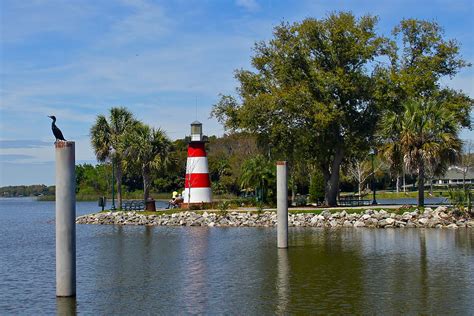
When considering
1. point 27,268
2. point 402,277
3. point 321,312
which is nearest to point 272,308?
point 321,312

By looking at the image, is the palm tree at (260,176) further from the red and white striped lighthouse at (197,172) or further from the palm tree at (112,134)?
the palm tree at (112,134)

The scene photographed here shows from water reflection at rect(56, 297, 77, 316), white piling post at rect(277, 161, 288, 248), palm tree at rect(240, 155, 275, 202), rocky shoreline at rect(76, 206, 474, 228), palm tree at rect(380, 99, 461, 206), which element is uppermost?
palm tree at rect(380, 99, 461, 206)

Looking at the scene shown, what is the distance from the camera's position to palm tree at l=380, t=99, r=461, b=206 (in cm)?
4175

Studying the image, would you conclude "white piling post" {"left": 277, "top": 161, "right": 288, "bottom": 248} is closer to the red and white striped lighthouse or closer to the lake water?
the lake water

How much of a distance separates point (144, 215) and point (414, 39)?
2267 centimetres

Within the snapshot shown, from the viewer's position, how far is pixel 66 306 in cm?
1766

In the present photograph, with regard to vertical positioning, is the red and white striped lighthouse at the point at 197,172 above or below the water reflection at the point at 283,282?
above

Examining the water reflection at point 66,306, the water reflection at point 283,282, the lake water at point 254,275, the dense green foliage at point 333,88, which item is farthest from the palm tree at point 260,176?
the water reflection at point 66,306

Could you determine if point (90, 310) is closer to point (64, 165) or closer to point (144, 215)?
point (64, 165)

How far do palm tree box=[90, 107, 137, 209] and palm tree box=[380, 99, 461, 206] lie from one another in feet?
77.2

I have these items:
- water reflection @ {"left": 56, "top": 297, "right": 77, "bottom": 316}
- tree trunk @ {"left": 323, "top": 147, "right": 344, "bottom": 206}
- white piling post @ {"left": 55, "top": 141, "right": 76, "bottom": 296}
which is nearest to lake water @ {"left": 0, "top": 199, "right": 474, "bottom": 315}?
water reflection @ {"left": 56, "top": 297, "right": 77, "bottom": 316}

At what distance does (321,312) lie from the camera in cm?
1634

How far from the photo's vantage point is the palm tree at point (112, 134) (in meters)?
57.4

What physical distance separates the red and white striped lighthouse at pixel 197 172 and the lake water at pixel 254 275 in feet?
55.1
